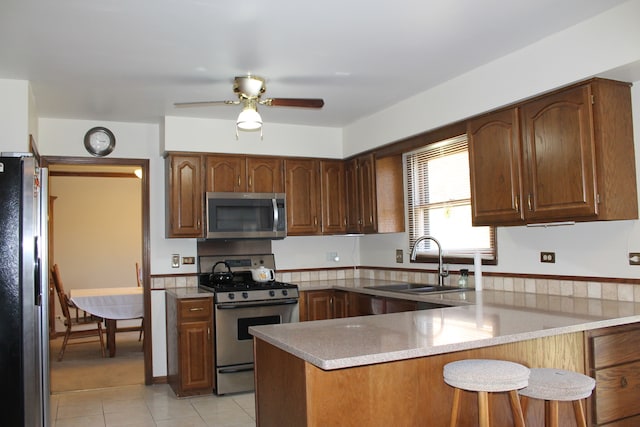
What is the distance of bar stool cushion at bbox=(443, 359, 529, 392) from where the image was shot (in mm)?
2078

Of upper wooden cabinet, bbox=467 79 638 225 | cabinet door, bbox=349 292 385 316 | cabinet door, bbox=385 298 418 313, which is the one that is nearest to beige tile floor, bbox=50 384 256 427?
cabinet door, bbox=349 292 385 316

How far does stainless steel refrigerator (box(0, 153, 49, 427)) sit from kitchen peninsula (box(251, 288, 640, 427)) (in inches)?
47.7

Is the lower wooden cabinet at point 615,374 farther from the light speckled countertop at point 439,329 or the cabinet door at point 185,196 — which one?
the cabinet door at point 185,196

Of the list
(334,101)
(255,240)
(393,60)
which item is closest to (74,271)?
(255,240)

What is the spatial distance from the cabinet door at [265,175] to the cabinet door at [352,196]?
68 centimetres

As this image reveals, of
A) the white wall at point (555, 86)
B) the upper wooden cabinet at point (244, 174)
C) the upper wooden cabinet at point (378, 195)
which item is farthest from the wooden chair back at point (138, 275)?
the white wall at point (555, 86)

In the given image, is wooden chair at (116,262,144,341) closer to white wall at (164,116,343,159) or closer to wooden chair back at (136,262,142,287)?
wooden chair back at (136,262,142,287)

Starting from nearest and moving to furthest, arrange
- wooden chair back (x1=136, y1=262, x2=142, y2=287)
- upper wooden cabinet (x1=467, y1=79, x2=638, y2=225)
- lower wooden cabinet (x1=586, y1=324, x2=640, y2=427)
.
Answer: lower wooden cabinet (x1=586, y1=324, x2=640, y2=427) → upper wooden cabinet (x1=467, y1=79, x2=638, y2=225) → wooden chair back (x1=136, y1=262, x2=142, y2=287)

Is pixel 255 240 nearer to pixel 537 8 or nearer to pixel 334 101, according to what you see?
pixel 334 101

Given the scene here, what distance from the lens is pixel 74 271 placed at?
8.18 m

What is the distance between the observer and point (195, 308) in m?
4.50

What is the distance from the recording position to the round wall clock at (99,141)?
486cm

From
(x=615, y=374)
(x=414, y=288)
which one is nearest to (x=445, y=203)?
(x=414, y=288)

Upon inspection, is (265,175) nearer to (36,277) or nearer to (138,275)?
(36,277)
